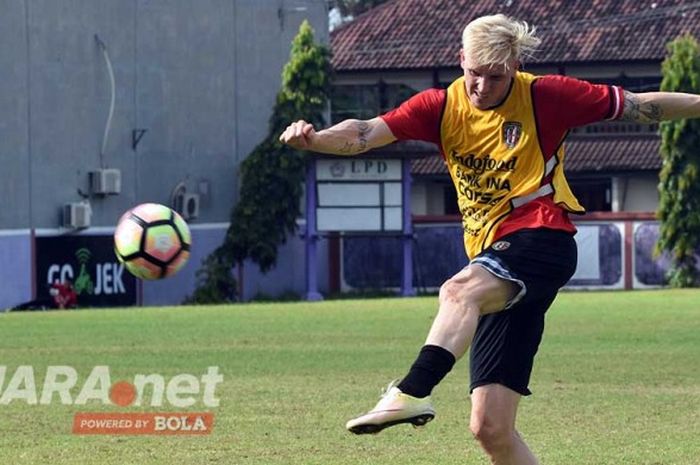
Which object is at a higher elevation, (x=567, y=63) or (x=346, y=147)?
(x=567, y=63)

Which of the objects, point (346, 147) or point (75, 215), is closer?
point (346, 147)

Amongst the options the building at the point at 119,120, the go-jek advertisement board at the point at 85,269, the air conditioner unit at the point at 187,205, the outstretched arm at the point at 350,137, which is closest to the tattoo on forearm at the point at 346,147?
the outstretched arm at the point at 350,137

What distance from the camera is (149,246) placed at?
10328 mm

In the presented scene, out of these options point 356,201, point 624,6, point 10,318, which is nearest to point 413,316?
point 10,318

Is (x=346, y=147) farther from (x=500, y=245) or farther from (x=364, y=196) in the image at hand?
(x=364, y=196)

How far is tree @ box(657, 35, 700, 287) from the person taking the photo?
3569 centimetres

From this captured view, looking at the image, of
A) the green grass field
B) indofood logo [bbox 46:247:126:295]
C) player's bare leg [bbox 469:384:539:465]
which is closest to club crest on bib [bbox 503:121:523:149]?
player's bare leg [bbox 469:384:539:465]

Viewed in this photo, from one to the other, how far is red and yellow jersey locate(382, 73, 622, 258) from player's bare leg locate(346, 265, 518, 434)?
0.36 metres

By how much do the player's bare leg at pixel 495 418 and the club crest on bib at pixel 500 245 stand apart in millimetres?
584

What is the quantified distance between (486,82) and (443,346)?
117 cm

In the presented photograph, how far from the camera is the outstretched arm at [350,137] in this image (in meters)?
7.38

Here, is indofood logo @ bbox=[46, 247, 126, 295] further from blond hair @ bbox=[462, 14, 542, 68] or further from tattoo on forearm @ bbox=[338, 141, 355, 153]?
blond hair @ bbox=[462, 14, 542, 68]

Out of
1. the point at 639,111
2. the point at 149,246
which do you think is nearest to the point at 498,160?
the point at 639,111

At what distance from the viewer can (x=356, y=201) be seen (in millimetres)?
33500
